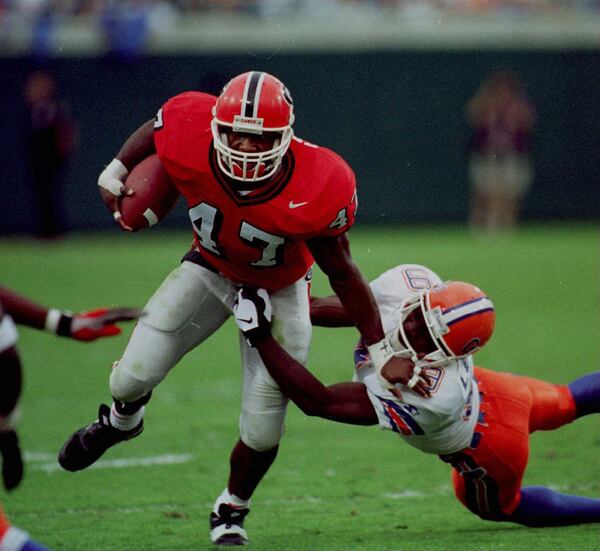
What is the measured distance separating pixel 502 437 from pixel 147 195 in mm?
1613

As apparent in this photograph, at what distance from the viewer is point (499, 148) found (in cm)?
1700

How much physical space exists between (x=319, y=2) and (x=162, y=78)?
2652 millimetres

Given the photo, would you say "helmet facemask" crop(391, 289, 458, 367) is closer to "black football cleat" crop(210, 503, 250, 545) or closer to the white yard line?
"black football cleat" crop(210, 503, 250, 545)

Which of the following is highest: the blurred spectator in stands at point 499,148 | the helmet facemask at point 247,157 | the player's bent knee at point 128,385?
the helmet facemask at point 247,157

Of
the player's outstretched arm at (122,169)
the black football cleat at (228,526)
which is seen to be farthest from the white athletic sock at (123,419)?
the player's outstretched arm at (122,169)

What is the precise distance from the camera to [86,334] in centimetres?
366

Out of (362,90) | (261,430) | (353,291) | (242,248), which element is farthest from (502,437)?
(362,90)

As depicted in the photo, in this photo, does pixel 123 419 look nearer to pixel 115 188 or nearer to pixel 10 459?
pixel 115 188

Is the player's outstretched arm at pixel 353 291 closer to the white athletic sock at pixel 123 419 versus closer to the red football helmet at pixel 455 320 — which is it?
the red football helmet at pixel 455 320

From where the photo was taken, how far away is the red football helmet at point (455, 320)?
4.21 metres

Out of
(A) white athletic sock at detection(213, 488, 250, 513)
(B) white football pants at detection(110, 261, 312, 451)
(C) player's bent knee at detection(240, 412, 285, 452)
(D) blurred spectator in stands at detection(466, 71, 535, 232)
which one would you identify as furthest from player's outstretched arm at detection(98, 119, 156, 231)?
(D) blurred spectator in stands at detection(466, 71, 535, 232)

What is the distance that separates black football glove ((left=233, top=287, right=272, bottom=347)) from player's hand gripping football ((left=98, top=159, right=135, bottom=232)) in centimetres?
52

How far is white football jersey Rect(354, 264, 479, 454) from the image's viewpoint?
4.23 metres

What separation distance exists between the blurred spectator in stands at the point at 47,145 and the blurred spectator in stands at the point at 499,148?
568 centimetres
